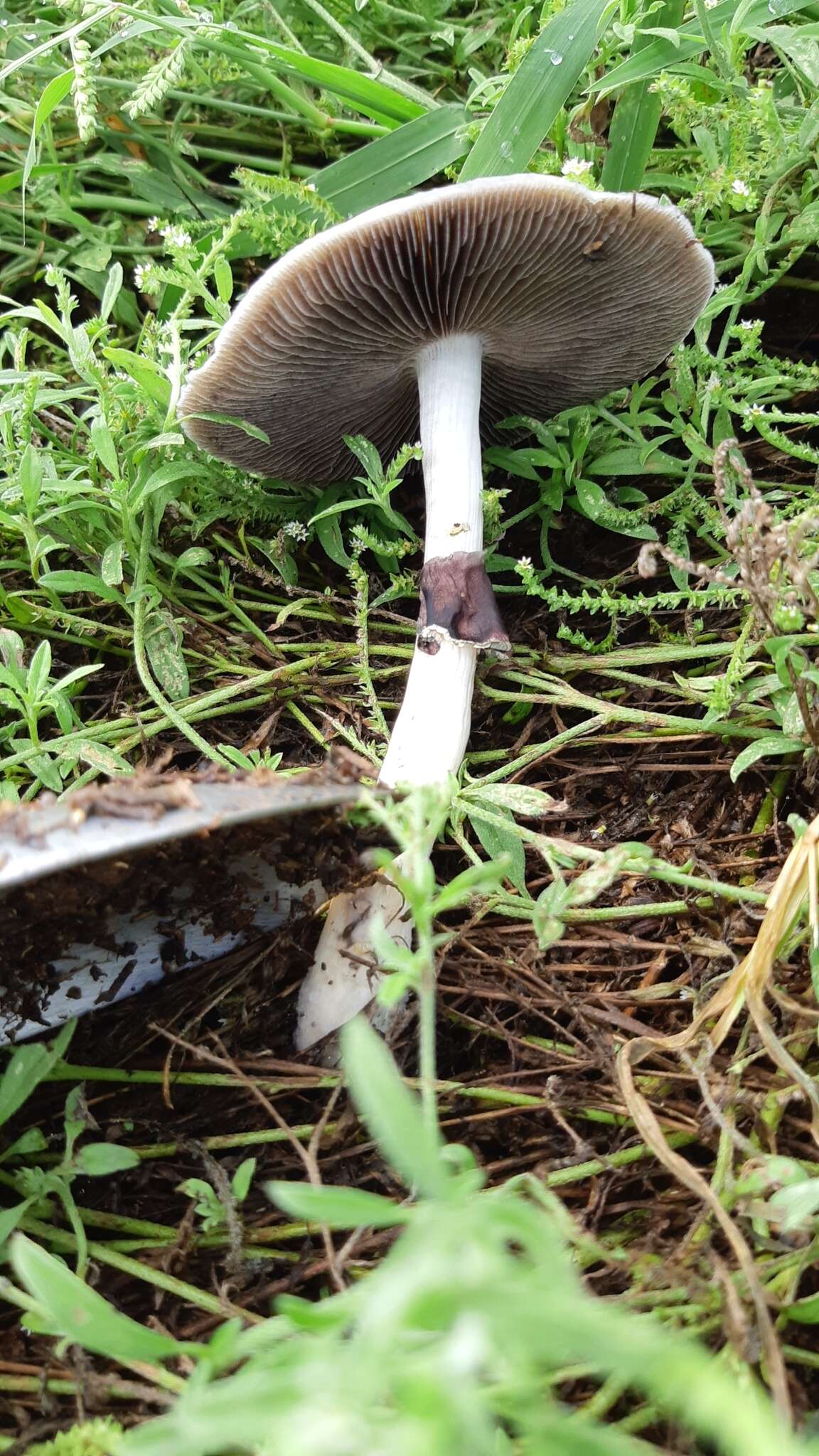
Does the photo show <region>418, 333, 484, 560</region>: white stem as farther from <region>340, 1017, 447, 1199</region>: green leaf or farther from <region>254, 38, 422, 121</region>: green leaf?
<region>340, 1017, 447, 1199</region>: green leaf

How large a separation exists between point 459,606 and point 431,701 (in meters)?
0.22

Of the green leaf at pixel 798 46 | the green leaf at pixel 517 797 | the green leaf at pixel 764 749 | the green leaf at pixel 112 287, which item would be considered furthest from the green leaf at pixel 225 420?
the green leaf at pixel 798 46

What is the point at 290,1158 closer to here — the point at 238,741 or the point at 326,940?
the point at 326,940

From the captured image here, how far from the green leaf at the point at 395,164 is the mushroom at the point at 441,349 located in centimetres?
46

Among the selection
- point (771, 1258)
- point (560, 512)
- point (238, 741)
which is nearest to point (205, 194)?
point (560, 512)

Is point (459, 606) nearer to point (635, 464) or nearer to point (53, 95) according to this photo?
point (635, 464)

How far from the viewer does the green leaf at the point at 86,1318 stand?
1020mm

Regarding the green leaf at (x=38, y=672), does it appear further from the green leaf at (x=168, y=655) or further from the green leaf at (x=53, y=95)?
the green leaf at (x=53, y=95)

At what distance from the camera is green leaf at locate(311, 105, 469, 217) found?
2518 mm

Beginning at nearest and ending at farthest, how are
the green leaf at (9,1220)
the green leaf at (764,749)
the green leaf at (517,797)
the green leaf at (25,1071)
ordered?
the green leaf at (9,1220) < the green leaf at (25,1071) < the green leaf at (517,797) < the green leaf at (764,749)

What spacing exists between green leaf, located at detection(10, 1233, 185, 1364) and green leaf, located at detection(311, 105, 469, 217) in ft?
7.81

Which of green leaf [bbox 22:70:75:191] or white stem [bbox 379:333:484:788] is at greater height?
green leaf [bbox 22:70:75:191]

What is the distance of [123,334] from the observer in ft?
9.69

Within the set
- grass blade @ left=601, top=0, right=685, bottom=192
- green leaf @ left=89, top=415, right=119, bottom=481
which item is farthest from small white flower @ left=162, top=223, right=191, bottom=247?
grass blade @ left=601, top=0, right=685, bottom=192
